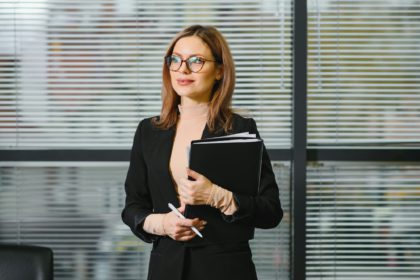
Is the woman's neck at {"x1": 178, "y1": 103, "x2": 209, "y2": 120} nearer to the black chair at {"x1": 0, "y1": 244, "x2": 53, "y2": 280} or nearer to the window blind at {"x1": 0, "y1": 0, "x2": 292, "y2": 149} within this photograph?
the black chair at {"x1": 0, "y1": 244, "x2": 53, "y2": 280}

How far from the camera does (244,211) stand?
1640 mm

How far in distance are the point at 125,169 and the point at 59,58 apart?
622mm

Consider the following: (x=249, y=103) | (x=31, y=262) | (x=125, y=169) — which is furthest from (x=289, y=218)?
(x=31, y=262)

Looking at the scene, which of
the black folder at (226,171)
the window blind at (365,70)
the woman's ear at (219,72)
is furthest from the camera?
the window blind at (365,70)

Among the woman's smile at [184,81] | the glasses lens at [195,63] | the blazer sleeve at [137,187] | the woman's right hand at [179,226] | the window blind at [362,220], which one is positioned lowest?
the window blind at [362,220]

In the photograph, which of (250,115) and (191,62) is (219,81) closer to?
(191,62)

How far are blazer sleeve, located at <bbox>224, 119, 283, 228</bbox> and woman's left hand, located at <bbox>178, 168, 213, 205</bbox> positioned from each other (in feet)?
0.30

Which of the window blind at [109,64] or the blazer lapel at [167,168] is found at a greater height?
the window blind at [109,64]

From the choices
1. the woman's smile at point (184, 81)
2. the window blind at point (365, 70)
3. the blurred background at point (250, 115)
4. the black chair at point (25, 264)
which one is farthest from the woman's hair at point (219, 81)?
the window blind at point (365, 70)

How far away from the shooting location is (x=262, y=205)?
170cm

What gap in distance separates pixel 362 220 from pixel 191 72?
1355mm

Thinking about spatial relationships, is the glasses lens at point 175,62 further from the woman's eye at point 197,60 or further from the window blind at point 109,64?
the window blind at point 109,64

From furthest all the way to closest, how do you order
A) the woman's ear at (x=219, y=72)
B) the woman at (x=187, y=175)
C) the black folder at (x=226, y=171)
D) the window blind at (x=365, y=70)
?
1. the window blind at (x=365, y=70)
2. the woman's ear at (x=219, y=72)
3. the woman at (x=187, y=175)
4. the black folder at (x=226, y=171)

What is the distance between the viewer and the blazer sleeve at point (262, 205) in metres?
1.64
